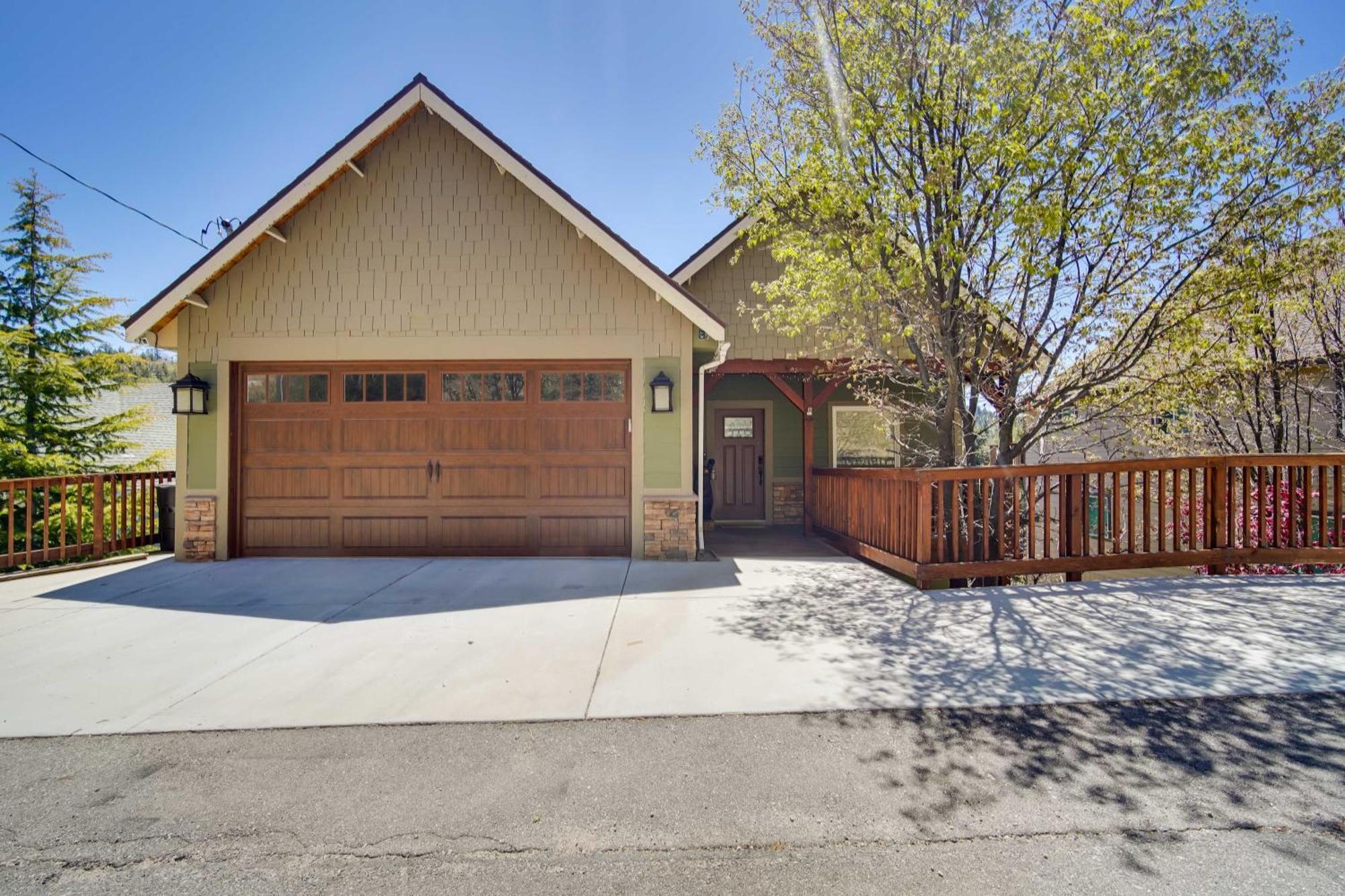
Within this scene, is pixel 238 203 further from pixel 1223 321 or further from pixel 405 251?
pixel 1223 321

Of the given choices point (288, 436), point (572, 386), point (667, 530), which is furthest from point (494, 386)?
point (667, 530)

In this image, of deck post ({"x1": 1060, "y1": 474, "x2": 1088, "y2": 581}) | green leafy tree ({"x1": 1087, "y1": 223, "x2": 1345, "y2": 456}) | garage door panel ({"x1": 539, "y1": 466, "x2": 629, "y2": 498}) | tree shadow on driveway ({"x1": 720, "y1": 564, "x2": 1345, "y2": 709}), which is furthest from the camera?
garage door panel ({"x1": 539, "y1": 466, "x2": 629, "y2": 498})

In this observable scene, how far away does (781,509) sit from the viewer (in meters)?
11.4

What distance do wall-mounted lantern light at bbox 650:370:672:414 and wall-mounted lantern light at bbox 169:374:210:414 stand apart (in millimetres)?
5254

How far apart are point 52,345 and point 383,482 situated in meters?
9.04

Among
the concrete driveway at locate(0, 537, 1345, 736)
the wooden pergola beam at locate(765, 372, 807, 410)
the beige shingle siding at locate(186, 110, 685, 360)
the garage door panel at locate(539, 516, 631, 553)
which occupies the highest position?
the beige shingle siding at locate(186, 110, 685, 360)

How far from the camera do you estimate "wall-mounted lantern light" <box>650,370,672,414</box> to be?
7328 millimetres

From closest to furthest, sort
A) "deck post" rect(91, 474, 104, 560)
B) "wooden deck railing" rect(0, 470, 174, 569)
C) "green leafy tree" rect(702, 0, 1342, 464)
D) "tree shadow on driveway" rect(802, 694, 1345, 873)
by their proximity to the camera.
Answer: "tree shadow on driveway" rect(802, 694, 1345, 873)
"green leafy tree" rect(702, 0, 1342, 464)
"wooden deck railing" rect(0, 470, 174, 569)
"deck post" rect(91, 474, 104, 560)

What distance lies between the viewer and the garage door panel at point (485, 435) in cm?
756

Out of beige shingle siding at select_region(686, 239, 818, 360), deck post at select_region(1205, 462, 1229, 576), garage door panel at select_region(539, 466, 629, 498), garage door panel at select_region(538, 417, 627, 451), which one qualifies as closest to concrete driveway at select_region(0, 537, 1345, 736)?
deck post at select_region(1205, 462, 1229, 576)

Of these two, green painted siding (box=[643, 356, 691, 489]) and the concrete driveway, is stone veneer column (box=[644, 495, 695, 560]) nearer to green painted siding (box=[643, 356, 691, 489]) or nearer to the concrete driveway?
green painted siding (box=[643, 356, 691, 489])

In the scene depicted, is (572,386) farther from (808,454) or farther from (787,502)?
(787,502)

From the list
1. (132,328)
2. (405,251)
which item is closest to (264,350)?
(132,328)

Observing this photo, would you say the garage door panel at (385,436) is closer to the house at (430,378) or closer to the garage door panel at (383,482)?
the house at (430,378)
